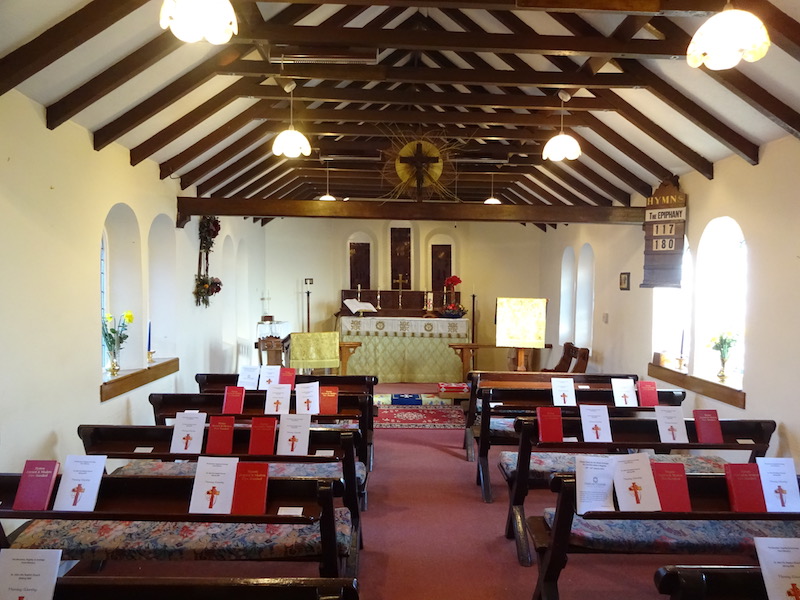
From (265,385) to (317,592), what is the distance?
332 centimetres

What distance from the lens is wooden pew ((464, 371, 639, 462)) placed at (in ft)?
17.4

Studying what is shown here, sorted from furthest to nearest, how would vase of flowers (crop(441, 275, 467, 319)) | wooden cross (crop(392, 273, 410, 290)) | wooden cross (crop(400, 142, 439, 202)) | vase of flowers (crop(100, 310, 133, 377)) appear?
wooden cross (crop(392, 273, 410, 290)), vase of flowers (crop(441, 275, 467, 319)), wooden cross (crop(400, 142, 439, 202)), vase of flowers (crop(100, 310, 133, 377))

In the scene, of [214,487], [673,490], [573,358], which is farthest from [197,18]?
[573,358]

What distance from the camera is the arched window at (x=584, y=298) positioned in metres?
9.04

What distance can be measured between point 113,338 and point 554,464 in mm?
3976

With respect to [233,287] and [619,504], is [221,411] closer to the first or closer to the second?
[619,504]

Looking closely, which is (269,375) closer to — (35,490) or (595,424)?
(35,490)

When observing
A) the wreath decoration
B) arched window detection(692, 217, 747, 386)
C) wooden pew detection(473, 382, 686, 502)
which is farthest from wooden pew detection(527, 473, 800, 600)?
the wreath decoration

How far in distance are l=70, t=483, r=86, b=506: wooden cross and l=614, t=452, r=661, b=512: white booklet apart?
7.32 ft

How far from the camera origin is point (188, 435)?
3.12 m

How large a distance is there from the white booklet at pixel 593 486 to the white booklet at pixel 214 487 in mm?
1418

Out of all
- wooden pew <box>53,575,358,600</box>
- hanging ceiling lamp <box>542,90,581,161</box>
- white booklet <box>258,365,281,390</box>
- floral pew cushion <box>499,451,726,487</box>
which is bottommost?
floral pew cushion <box>499,451,726,487</box>

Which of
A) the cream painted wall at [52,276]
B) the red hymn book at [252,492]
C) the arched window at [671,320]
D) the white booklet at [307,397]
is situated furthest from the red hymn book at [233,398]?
the arched window at [671,320]

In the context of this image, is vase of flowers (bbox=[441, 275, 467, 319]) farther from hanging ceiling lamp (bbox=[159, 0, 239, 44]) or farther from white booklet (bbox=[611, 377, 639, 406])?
hanging ceiling lamp (bbox=[159, 0, 239, 44])
